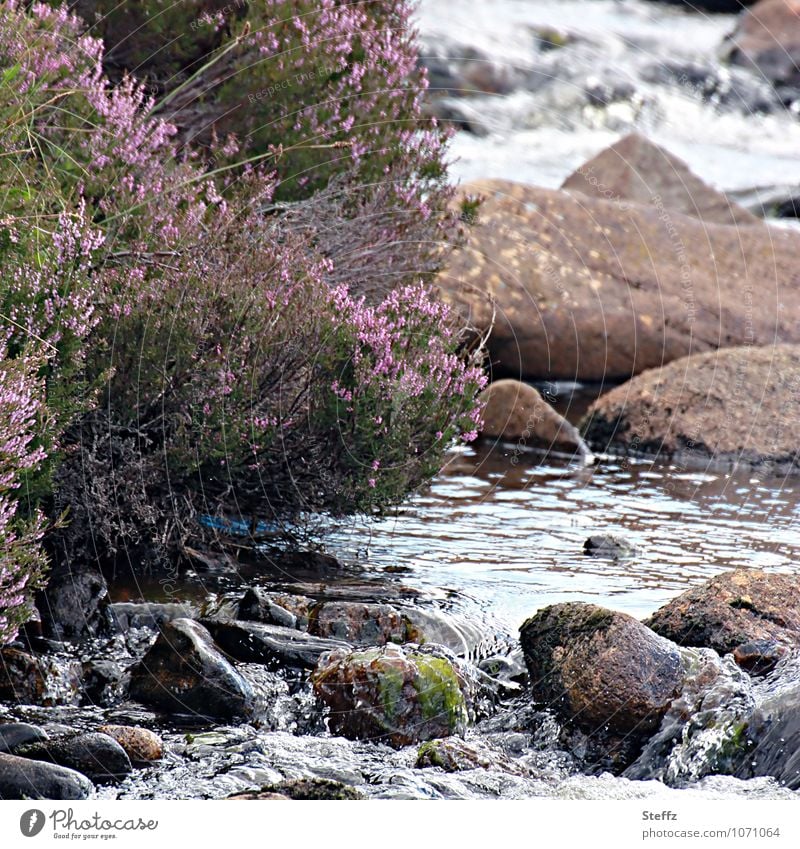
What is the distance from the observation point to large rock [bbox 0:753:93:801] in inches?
196

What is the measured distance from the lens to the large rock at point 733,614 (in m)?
6.59

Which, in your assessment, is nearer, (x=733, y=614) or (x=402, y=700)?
(x=402, y=700)

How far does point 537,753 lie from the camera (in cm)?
590

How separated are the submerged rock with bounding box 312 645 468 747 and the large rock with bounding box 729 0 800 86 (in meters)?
21.3

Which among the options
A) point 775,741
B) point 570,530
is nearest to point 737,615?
point 775,741

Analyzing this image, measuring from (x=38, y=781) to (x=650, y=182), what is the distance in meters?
13.6

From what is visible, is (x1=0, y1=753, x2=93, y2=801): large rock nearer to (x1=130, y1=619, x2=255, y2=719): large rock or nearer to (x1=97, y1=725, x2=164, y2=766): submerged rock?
(x1=97, y1=725, x2=164, y2=766): submerged rock

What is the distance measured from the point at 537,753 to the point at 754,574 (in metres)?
1.87

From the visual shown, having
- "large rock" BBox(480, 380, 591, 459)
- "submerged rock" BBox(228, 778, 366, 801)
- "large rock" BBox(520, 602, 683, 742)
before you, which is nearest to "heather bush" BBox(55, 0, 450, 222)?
"large rock" BBox(480, 380, 591, 459)

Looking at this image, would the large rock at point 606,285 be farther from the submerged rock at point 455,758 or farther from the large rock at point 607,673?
the submerged rock at point 455,758

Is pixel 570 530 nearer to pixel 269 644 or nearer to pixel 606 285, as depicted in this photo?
pixel 269 644

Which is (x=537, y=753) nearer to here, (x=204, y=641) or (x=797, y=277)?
(x=204, y=641)

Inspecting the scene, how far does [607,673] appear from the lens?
6086 millimetres

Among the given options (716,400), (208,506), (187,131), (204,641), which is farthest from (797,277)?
(204,641)
